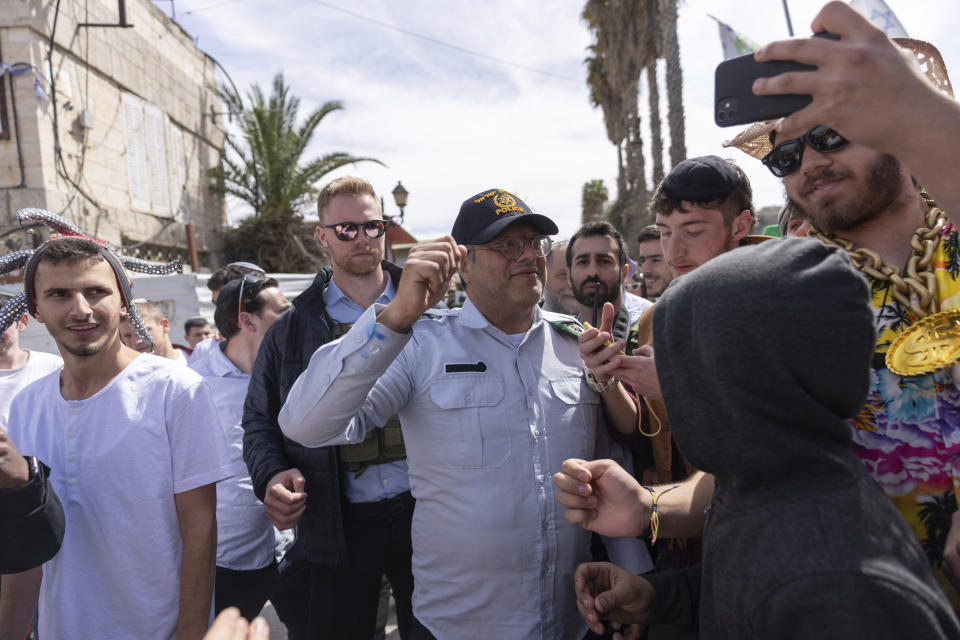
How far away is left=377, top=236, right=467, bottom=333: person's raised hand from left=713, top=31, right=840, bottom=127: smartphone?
0.83m

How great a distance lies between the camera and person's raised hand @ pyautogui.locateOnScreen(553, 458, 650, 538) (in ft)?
4.91

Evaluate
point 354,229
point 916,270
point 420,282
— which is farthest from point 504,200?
point 916,270

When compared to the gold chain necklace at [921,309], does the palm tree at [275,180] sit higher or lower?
higher

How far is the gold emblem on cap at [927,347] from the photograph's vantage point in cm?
121

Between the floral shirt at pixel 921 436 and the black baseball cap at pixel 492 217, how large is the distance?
1144 mm

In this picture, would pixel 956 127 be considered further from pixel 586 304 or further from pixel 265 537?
pixel 265 537

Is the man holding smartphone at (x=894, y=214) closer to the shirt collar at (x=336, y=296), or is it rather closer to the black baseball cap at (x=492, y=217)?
the black baseball cap at (x=492, y=217)

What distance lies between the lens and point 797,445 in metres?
0.87

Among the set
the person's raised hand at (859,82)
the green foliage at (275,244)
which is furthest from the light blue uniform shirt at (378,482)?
the green foliage at (275,244)

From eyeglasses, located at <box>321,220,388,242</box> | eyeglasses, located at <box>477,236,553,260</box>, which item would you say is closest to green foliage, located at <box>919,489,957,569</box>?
eyeglasses, located at <box>477,236,553,260</box>

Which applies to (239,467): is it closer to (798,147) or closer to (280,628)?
(280,628)

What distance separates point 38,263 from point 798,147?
2.54 m

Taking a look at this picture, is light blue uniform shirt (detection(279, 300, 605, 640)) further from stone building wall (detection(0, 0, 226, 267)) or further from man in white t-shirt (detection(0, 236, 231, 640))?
stone building wall (detection(0, 0, 226, 267))

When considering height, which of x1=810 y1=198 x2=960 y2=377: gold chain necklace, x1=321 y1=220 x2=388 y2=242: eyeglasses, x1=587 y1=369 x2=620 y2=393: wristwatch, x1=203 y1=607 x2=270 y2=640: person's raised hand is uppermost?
x1=321 y1=220 x2=388 y2=242: eyeglasses
